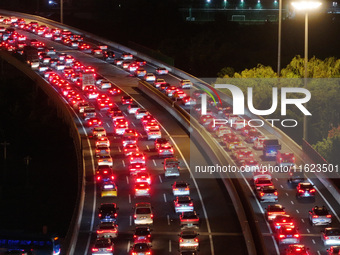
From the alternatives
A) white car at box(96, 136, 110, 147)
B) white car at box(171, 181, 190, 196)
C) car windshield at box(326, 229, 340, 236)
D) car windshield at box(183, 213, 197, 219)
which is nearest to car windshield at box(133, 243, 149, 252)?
car windshield at box(183, 213, 197, 219)

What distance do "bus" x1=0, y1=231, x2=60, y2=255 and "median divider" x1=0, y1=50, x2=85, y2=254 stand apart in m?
3.33

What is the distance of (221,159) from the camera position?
205 ft

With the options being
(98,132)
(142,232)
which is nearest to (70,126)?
(98,132)

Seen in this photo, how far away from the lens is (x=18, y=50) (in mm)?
119938

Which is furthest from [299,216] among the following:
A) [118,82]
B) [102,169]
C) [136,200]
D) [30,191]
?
[118,82]

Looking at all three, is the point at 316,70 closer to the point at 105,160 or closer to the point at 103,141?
the point at 103,141

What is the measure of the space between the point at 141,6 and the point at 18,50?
56858 mm

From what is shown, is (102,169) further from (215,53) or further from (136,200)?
(215,53)

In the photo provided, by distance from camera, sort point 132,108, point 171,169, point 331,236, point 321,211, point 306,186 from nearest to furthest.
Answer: point 331,236 → point 321,211 → point 306,186 → point 171,169 → point 132,108

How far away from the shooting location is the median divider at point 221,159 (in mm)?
46312

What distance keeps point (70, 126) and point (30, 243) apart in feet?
86.8

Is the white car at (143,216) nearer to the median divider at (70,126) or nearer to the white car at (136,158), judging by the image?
the median divider at (70,126)

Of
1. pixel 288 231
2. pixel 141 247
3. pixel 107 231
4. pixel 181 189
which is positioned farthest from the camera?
pixel 181 189

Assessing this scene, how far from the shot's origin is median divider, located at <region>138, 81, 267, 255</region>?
152ft
